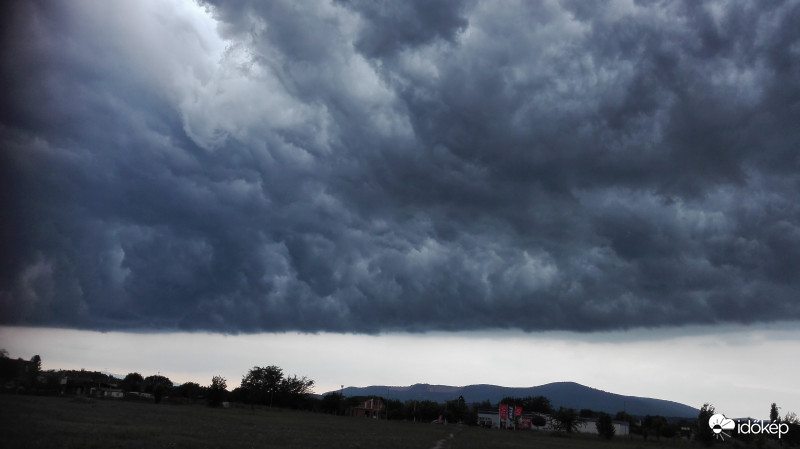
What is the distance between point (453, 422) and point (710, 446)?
333ft

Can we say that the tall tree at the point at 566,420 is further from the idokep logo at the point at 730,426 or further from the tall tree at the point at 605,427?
the idokep logo at the point at 730,426

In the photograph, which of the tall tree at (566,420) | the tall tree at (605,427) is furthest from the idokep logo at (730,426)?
the tall tree at (566,420)

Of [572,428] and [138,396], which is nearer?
[138,396]

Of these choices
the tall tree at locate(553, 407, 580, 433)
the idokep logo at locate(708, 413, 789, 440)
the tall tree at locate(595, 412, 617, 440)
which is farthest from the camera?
the tall tree at locate(553, 407, 580, 433)

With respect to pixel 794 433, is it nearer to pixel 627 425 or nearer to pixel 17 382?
pixel 627 425

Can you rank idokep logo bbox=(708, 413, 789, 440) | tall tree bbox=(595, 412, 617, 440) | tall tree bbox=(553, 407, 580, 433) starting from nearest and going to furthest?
idokep logo bbox=(708, 413, 789, 440) < tall tree bbox=(595, 412, 617, 440) < tall tree bbox=(553, 407, 580, 433)

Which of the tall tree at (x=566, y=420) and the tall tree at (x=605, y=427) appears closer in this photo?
the tall tree at (x=605, y=427)

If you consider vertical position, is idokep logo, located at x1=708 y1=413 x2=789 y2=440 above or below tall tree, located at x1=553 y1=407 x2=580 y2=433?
above

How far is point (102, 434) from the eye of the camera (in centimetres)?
4484

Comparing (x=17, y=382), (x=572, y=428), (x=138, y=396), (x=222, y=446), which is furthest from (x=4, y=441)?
(x=572, y=428)

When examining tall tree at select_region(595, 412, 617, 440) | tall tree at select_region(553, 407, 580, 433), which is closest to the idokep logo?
tall tree at select_region(595, 412, 617, 440)

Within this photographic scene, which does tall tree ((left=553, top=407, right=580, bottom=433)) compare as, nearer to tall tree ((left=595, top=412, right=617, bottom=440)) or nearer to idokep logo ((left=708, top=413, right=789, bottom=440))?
tall tree ((left=595, top=412, right=617, bottom=440))

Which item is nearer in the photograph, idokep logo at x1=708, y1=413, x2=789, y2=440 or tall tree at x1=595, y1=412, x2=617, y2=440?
idokep logo at x1=708, y1=413, x2=789, y2=440

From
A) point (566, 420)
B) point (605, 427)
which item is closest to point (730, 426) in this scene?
point (605, 427)
